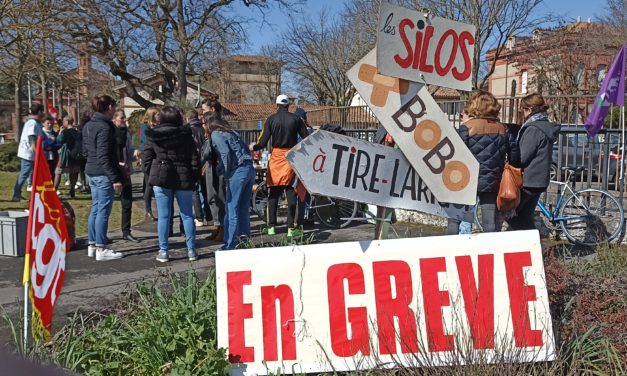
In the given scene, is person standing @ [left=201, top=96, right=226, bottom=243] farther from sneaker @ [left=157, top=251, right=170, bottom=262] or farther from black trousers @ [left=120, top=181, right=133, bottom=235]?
sneaker @ [left=157, top=251, right=170, bottom=262]

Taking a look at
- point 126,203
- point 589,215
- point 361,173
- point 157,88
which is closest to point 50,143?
point 126,203

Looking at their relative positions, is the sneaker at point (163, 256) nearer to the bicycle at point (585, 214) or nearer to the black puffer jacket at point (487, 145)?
the black puffer jacket at point (487, 145)

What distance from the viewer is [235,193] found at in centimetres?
761

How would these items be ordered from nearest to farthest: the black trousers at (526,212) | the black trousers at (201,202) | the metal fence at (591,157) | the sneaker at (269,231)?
the black trousers at (526,212)
the sneaker at (269,231)
the metal fence at (591,157)
the black trousers at (201,202)

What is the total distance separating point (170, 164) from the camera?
719 centimetres

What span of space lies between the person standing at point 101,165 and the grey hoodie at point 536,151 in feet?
14.3

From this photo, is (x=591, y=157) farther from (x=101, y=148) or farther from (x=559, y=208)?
(x=101, y=148)

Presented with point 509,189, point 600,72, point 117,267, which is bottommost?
point 117,267

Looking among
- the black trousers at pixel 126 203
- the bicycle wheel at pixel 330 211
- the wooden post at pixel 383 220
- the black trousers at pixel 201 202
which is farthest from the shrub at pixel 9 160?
the wooden post at pixel 383 220

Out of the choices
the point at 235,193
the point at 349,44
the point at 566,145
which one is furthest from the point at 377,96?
the point at 349,44

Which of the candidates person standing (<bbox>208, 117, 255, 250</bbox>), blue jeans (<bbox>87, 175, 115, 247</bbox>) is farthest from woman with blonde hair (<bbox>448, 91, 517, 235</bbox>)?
blue jeans (<bbox>87, 175, 115, 247</bbox>)

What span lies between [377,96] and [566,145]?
6346 millimetres

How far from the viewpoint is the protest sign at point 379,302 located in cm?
362

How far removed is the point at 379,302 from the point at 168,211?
4.12 metres
